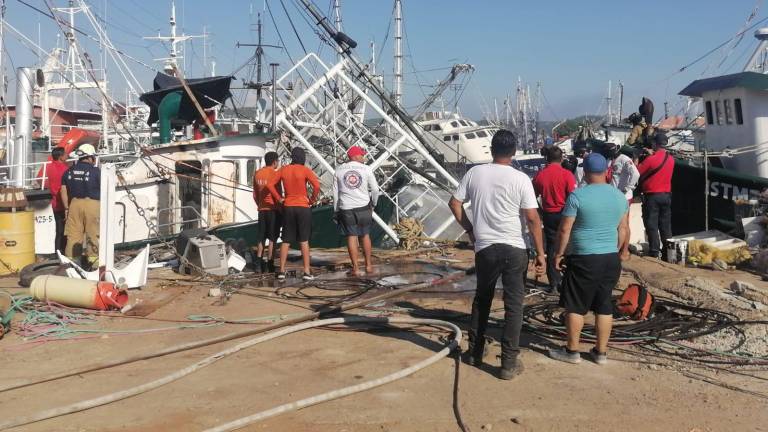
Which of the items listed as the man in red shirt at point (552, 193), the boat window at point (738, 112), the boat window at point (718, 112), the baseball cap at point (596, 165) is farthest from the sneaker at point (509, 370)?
the boat window at point (718, 112)

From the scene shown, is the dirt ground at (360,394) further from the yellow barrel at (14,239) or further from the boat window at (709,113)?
the boat window at (709,113)

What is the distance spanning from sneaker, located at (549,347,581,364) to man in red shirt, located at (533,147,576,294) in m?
2.32

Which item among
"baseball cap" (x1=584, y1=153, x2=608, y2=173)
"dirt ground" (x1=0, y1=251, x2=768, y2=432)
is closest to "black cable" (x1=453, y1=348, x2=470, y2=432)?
"dirt ground" (x1=0, y1=251, x2=768, y2=432)

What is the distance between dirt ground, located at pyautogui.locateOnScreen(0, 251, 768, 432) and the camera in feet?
13.3

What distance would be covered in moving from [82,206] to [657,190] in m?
7.78

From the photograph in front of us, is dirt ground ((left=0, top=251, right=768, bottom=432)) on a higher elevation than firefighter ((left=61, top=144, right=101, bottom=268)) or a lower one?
lower

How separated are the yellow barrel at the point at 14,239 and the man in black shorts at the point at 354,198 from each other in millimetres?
4151

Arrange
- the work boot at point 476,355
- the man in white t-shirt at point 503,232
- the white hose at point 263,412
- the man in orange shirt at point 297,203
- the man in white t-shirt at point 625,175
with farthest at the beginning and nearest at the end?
1. the man in white t-shirt at point 625,175
2. the man in orange shirt at point 297,203
3. the work boot at point 476,355
4. the man in white t-shirt at point 503,232
5. the white hose at point 263,412

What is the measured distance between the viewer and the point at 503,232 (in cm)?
494

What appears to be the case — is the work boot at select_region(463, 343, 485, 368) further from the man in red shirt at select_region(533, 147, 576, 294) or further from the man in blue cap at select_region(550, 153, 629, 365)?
the man in red shirt at select_region(533, 147, 576, 294)

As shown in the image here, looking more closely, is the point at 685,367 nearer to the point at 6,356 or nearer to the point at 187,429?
the point at 187,429

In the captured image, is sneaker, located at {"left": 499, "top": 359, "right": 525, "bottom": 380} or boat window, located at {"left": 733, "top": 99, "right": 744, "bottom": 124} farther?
boat window, located at {"left": 733, "top": 99, "right": 744, "bottom": 124}

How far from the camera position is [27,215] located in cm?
908

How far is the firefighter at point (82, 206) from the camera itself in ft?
29.0
